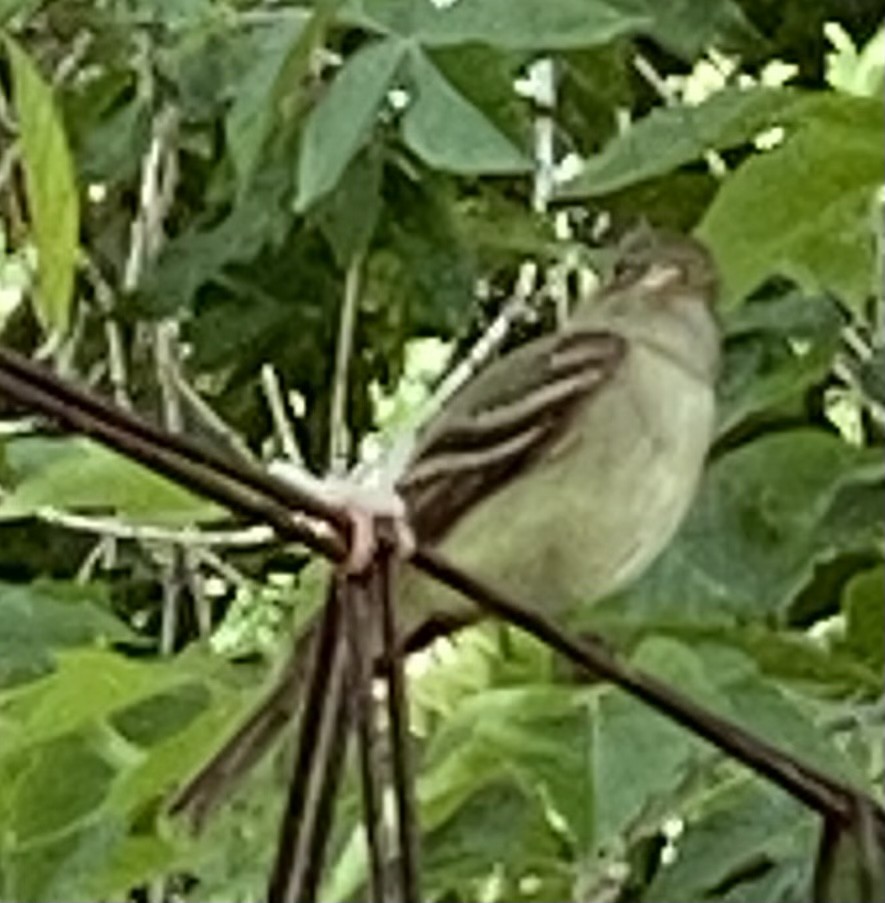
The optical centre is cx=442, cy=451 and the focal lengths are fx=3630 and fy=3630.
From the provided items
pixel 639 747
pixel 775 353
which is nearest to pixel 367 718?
pixel 639 747

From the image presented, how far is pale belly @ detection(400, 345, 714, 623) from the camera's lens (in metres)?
1.46

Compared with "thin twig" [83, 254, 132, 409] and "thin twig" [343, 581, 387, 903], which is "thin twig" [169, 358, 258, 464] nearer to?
"thin twig" [83, 254, 132, 409]

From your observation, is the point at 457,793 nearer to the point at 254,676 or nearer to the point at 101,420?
the point at 254,676

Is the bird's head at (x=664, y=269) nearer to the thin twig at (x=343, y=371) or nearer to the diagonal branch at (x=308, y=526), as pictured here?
the thin twig at (x=343, y=371)

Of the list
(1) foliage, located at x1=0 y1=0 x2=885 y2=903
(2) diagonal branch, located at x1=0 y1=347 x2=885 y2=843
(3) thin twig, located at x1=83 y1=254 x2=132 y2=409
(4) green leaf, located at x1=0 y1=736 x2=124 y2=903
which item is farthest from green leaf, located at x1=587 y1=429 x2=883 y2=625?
(3) thin twig, located at x1=83 y1=254 x2=132 y2=409

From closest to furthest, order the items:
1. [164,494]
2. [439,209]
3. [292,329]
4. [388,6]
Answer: [164,494]
[388,6]
[439,209]
[292,329]

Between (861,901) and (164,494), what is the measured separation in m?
0.29

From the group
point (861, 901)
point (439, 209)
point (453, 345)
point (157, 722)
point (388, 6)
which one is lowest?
point (453, 345)

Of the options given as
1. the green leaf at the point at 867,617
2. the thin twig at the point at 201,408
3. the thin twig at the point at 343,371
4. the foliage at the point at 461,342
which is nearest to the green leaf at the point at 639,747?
the foliage at the point at 461,342

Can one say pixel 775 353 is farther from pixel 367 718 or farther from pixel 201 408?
pixel 367 718

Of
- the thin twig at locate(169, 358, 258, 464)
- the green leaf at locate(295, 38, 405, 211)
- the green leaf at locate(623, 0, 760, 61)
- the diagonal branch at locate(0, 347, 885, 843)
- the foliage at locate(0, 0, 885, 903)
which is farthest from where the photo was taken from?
the thin twig at locate(169, 358, 258, 464)

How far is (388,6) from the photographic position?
134 cm

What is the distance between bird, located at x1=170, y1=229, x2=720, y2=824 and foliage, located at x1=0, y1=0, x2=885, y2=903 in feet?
0.06

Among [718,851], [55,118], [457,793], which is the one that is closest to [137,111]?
[718,851]
